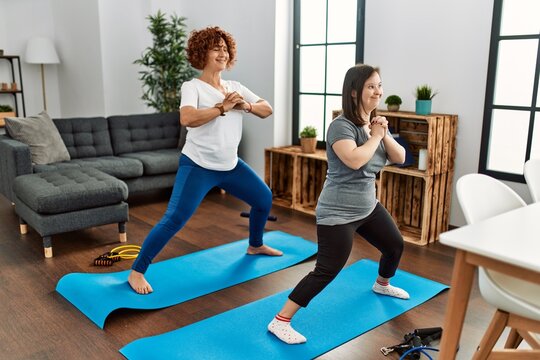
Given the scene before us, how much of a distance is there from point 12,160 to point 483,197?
3390 mm

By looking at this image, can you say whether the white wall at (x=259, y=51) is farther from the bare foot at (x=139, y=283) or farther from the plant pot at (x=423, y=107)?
the bare foot at (x=139, y=283)

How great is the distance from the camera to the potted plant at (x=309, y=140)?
180 inches

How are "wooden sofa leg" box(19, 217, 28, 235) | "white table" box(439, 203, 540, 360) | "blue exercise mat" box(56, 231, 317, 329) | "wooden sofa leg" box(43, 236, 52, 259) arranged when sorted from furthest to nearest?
1. "wooden sofa leg" box(19, 217, 28, 235)
2. "wooden sofa leg" box(43, 236, 52, 259)
3. "blue exercise mat" box(56, 231, 317, 329)
4. "white table" box(439, 203, 540, 360)

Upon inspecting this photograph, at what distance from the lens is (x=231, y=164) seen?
115 inches

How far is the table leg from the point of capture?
1.59 metres

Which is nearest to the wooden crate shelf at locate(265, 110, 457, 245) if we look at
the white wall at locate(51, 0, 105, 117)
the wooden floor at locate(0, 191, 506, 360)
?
the wooden floor at locate(0, 191, 506, 360)

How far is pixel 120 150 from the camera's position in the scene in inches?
194

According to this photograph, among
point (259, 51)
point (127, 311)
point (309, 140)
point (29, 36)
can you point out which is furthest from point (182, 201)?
point (29, 36)

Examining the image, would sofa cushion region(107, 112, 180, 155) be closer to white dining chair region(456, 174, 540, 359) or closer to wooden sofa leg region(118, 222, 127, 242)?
wooden sofa leg region(118, 222, 127, 242)

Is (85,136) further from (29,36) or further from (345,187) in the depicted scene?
(345,187)

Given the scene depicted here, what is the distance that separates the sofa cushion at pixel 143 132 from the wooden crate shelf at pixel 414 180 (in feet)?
3.41

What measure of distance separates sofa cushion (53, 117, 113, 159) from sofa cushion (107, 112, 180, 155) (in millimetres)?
86

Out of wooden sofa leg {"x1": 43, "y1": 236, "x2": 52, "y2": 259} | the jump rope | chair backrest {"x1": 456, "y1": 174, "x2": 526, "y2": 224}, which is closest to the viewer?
chair backrest {"x1": 456, "y1": 174, "x2": 526, "y2": 224}

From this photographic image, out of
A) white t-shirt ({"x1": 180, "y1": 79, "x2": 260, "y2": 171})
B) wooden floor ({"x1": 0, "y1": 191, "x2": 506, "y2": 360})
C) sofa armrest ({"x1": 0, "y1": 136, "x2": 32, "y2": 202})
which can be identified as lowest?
wooden floor ({"x1": 0, "y1": 191, "x2": 506, "y2": 360})
